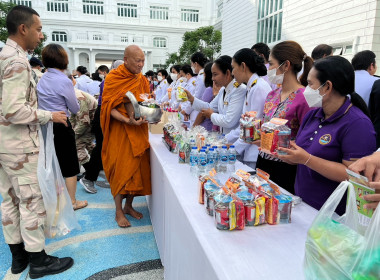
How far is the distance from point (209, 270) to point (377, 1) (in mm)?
8138

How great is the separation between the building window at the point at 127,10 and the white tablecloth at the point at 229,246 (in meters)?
43.0

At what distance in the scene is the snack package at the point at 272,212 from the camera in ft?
3.96

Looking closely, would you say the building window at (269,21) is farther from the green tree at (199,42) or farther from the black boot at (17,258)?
the black boot at (17,258)

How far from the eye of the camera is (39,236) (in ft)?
6.81

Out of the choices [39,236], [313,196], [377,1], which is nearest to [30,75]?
[39,236]

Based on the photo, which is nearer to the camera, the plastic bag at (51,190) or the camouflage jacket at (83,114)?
the plastic bag at (51,190)

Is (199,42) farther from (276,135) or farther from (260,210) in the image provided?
(260,210)

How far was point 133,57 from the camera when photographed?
8.45ft

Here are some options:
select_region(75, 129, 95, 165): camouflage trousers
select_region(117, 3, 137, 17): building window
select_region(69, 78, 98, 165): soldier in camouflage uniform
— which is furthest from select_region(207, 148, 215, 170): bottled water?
select_region(117, 3, 137, 17): building window

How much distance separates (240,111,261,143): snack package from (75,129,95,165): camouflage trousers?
10.3ft

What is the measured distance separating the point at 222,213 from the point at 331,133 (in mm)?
732

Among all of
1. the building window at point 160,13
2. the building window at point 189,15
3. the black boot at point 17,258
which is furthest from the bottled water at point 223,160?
the building window at point 189,15

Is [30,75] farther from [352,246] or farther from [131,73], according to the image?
[352,246]

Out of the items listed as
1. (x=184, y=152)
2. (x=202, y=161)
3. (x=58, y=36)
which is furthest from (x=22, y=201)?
(x=58, y=36)
